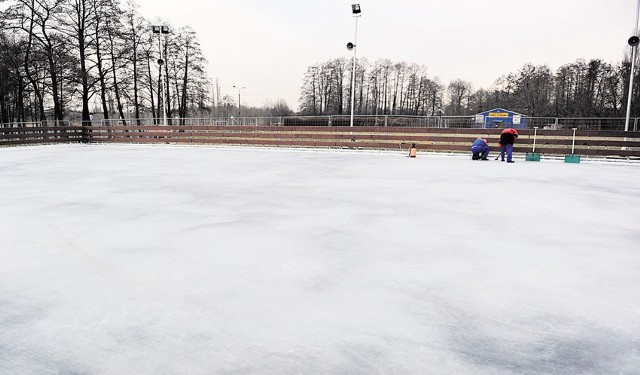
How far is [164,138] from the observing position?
23.9m

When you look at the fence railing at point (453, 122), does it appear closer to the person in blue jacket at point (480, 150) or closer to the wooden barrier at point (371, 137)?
the wooden barrier at point (371, 137)

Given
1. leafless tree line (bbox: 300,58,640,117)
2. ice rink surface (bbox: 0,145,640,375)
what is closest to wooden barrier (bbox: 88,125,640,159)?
ice rink surface (bbox: 0,145,640,375)

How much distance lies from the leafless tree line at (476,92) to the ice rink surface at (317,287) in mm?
45840

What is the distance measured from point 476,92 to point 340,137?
81244mm

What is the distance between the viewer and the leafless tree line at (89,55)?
26.0 meters

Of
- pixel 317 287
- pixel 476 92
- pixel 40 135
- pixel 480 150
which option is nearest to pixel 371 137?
pixel 480 150

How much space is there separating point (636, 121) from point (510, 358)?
64.3 ft

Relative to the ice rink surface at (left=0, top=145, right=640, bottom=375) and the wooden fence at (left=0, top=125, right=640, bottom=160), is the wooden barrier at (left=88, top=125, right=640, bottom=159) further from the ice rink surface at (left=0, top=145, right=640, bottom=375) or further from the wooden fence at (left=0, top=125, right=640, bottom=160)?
the ice rink surface at (left=0, top=145, right=640, bottom=375)

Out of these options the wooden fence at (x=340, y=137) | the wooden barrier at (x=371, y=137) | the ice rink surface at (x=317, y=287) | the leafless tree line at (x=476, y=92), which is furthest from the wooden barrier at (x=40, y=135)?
the leafless tree line at (x=476, y=92)

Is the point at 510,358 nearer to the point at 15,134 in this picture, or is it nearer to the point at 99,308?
the point at 99,308

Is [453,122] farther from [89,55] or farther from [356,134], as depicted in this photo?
[89,55]

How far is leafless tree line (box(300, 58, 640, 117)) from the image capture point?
50447 mm

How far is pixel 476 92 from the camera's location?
90.6 m

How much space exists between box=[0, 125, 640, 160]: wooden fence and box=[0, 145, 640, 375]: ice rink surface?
1160 centimetres
